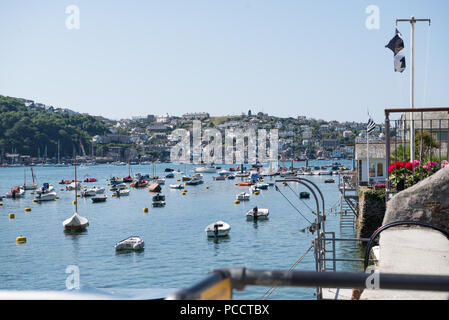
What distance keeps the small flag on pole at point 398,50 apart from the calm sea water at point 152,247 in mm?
9884

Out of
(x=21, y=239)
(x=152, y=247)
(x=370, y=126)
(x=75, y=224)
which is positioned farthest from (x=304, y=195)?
(x=370, y=126)

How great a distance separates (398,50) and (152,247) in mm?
26175

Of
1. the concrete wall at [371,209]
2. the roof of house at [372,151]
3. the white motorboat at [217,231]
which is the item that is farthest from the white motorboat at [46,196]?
the concrete wall at [371,209]

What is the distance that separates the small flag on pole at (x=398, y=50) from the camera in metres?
19.5

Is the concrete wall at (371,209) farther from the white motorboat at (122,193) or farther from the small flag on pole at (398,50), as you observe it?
the white motorboat at (122,193)

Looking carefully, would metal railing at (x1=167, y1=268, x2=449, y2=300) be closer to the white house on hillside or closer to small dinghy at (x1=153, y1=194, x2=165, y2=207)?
the white house on hillside

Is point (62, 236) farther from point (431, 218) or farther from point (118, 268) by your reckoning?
point (431, 218)

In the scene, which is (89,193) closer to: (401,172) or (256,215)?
(256,215)

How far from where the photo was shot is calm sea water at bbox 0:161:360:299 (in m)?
30.0

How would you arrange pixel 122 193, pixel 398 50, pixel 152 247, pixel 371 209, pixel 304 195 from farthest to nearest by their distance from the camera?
pixel 122 193
pixel 304 195
pixel 152 247
pixel 371 209
pixel 398 50

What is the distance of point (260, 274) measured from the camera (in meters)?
2.15

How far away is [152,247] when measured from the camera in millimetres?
40188

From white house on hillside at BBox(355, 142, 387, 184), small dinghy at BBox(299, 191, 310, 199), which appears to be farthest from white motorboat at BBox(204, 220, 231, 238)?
small dinghy at BBox(299, 191, 310, 199)
